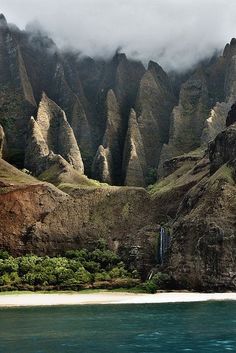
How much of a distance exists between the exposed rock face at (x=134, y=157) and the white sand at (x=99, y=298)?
74.8m

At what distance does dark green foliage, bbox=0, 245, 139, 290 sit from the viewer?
8006 cm

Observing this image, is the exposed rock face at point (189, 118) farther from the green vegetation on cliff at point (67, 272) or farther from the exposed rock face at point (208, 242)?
the exposed rock face at point (208, 242)

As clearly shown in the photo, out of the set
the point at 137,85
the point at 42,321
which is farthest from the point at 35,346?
the point at 137,85

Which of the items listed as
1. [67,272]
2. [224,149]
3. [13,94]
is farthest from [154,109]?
[67,272]

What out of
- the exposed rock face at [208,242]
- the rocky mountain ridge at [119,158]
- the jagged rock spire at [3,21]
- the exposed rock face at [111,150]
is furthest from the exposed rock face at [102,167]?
the exposed rock face at [208,242]

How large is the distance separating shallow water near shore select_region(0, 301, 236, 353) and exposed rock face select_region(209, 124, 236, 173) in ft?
132

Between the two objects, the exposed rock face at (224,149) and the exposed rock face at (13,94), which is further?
the exposed rock face at (13,94)

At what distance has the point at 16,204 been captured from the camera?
324 feet

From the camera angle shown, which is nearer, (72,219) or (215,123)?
(72,219)

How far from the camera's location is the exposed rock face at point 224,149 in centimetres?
9325

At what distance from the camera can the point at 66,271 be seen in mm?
81750

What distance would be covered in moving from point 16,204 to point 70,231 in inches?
430

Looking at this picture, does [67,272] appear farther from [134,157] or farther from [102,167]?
[134,157]

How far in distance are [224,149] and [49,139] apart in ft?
223
